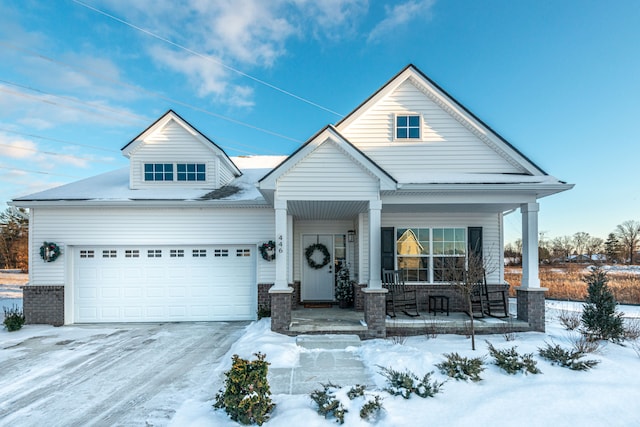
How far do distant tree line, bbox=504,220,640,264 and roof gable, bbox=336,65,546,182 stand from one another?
27.6 metres

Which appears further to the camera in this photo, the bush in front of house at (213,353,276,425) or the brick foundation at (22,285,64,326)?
the brick foundation at (22,285,64,326)

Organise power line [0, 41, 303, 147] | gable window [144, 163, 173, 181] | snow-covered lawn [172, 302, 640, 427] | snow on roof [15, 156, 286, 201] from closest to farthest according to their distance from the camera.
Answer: snow-covered lawn [172, 302, 640, 427], snow on roof [15, 156, 286, 201], gable window [144, 163, 173, 181], power line [0, 41, 303, 147]

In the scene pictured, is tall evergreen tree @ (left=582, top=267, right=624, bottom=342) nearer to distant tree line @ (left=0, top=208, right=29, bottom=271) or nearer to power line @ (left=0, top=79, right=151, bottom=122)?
power line @ (left=0, top=79, right=151, bottom=122)

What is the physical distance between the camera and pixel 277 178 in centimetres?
697

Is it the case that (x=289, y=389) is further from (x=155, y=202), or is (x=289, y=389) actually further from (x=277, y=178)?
(x=155, y=202)

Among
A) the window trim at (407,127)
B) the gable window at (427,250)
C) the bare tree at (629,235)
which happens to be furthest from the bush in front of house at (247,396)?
the bare tree at (629,235)

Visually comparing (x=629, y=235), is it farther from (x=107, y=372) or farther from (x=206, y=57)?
(x=107, y=372)

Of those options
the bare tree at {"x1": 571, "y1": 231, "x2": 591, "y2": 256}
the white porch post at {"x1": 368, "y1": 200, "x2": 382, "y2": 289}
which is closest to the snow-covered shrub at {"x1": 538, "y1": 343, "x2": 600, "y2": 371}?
the white porch post at {"x1": 368, "y1": 200, "x2": 382, "y2": 289}

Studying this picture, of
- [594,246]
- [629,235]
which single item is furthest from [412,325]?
[629,235]

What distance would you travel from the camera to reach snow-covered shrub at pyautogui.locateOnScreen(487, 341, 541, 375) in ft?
15.7

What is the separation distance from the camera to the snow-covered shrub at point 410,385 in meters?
4.20

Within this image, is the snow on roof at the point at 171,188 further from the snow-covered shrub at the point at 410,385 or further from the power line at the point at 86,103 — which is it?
the power line at the point at 86,103

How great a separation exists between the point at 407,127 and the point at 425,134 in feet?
1.66

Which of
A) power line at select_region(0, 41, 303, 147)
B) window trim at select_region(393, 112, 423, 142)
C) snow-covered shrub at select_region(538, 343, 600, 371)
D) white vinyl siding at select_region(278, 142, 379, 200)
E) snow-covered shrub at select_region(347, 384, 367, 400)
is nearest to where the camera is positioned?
snow-covered shrub at select_region(347, 384, 367, 400)
